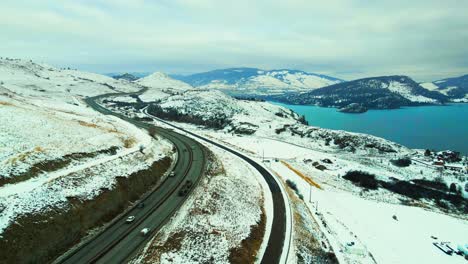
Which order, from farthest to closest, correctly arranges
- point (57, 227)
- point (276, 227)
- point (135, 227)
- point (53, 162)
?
point (53, 162)
point (276, 227)
point (135, 227)
point (57, 227)

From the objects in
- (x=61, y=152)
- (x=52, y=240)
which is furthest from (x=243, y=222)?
(x=61, y=152)

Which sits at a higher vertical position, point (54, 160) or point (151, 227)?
point (54, 160)

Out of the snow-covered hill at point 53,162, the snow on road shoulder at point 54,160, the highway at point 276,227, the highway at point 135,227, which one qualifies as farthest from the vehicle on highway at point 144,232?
the highway at point 276,227

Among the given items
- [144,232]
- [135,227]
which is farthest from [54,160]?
[144,232]

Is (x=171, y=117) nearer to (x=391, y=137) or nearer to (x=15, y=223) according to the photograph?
(x=15, y=223)

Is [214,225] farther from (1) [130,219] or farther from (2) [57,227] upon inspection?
(2) [57,227]

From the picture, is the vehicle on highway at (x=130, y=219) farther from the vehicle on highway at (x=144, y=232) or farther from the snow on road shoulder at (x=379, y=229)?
the snow on road shoulder at (x=379, y=229)
